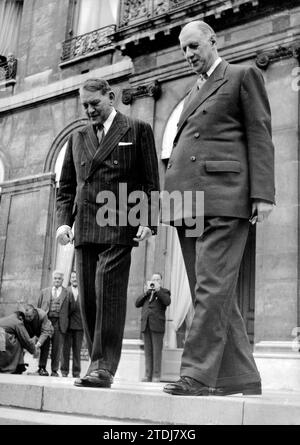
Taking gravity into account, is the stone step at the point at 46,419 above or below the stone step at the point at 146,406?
below

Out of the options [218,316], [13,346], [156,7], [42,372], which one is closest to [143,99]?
[156,7]

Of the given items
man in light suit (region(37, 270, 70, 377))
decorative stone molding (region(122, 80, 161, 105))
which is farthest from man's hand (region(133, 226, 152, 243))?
decorative stone molding (region(122, 80, 161, 105))

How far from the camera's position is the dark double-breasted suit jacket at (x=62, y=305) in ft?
37.4

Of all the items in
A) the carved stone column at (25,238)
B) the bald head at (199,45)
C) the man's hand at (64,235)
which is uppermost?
the carved stone column at (25,238)

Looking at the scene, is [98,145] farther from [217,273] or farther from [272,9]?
[272,9]

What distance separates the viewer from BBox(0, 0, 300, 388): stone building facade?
1103cm

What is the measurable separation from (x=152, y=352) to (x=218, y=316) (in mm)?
7953

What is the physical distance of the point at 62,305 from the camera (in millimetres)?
11516

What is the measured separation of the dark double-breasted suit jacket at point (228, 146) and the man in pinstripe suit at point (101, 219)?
21.2 inches

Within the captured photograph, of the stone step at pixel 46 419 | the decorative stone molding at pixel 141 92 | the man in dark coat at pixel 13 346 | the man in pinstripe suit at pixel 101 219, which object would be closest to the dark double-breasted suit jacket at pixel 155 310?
the man in dark coat at pixel 13 346

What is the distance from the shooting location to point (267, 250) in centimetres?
1116

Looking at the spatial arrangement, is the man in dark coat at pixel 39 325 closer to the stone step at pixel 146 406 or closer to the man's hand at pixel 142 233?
the man's hand at pixel 142 233

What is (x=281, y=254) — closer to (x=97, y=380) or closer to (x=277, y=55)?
(x=277, y=55)

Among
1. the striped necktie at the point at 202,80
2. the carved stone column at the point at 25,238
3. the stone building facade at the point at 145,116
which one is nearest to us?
the striped necktie at the point at 202,80
